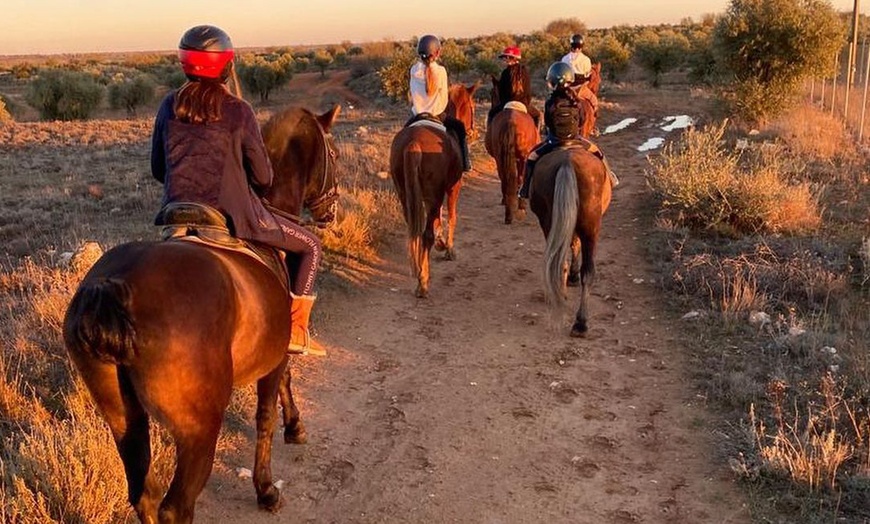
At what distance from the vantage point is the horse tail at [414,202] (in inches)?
306

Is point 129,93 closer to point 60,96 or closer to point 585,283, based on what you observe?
point 60,96

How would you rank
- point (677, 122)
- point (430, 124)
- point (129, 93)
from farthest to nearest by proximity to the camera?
point (129, 93), point (677, 122), point (430, 124)

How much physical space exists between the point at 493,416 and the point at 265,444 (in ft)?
6.48

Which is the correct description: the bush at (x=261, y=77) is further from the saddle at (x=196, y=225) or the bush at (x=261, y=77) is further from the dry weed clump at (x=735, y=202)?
the saddle at (x=196, y=225)

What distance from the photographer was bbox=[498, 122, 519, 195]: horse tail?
1022cm

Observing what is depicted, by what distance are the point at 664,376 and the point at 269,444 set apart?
11.8 feet

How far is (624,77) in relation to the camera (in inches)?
1678

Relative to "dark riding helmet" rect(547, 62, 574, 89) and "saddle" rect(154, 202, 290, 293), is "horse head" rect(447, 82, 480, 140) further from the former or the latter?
"saddle" rect(154, 202, 290, 293)

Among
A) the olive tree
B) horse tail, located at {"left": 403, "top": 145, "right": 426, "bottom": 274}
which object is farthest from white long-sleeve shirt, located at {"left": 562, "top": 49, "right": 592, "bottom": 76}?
the olive tree

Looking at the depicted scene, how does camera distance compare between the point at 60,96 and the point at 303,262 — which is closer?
the point at 303,262

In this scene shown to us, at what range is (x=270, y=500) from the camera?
425cm

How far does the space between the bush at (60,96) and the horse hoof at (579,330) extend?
3787 centimetres

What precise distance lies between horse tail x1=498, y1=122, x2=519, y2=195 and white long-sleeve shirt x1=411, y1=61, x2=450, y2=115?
2019 millimetres

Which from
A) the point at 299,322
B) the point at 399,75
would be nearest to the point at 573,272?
the point at 299,322
